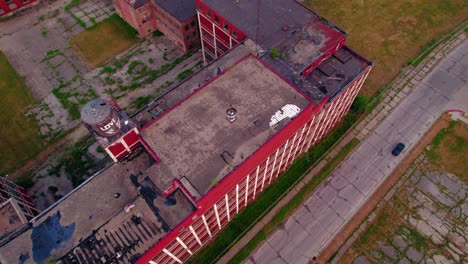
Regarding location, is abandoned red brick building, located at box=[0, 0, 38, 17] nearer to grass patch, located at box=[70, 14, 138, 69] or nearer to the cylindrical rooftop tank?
grass patch, located at box=[70, 14, 138, 69]

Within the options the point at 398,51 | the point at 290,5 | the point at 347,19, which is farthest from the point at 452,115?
the point at 290,5

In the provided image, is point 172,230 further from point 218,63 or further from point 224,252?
point 218,63

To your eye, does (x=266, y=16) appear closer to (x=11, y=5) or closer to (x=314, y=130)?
(x=314, y=130)

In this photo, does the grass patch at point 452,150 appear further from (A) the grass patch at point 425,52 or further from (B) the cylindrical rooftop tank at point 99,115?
(B) the cylindrical rooftop tank at point 99,115

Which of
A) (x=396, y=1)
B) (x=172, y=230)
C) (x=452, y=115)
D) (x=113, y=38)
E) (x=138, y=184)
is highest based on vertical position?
(x=113, y=38)

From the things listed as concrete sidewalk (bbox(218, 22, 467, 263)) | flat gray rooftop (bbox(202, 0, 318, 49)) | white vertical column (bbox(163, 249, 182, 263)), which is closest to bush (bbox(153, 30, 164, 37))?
flat gray rooftop (bbox(202, 0, 318, 49))

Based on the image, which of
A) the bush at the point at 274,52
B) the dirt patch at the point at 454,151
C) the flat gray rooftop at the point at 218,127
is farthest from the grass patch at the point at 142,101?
the dirt patch at the point at 454,151
